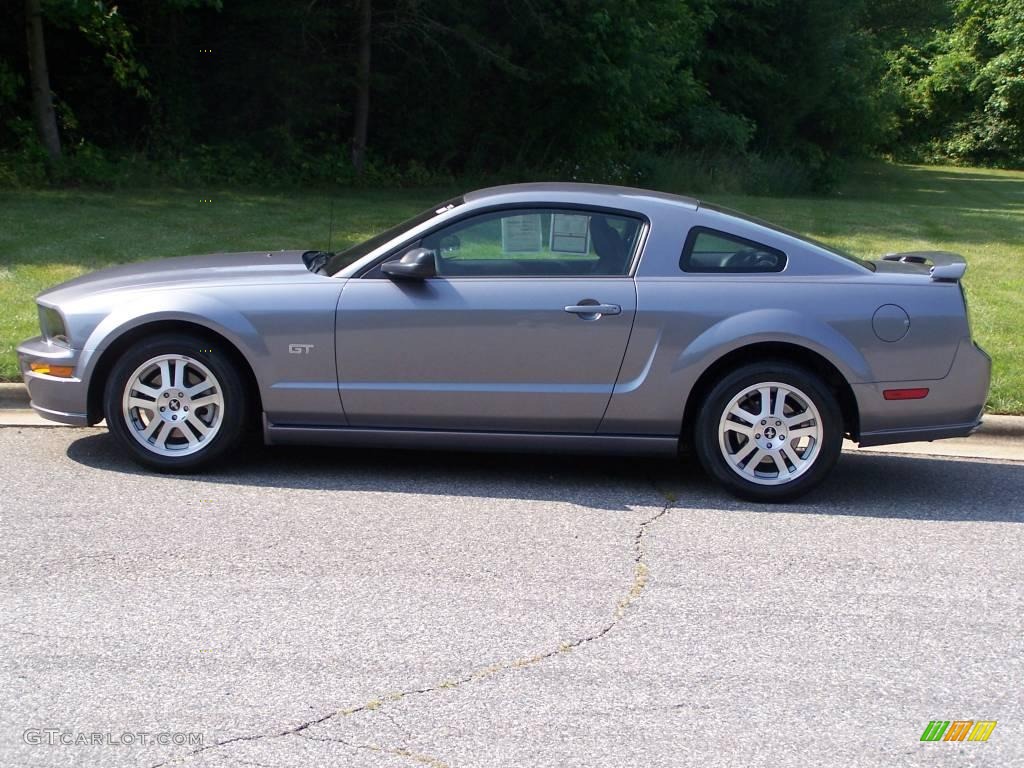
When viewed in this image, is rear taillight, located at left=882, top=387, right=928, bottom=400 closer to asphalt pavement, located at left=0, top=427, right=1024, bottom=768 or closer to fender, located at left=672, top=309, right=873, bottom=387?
fender, located at left=672, top=309, right=873, bottom=387

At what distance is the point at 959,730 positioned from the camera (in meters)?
3.77

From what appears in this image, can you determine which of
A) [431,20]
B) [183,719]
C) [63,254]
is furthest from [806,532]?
[431,20]

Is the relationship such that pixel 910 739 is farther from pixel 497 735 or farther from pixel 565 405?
pixel 565 405

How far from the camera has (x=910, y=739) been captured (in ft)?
12.1

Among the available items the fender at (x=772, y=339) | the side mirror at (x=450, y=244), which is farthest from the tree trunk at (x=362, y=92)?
the fender at (x=772, y=339)

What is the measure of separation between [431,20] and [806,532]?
56.0 feet

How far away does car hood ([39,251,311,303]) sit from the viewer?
619cm

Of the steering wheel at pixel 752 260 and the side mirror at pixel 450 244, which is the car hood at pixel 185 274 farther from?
the steering wheel at pixel 752 260

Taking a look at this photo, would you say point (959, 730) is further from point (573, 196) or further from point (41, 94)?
point (41, 94)

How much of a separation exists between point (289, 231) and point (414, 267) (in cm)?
846

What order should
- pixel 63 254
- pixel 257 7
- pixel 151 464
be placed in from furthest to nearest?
pixel 257 7 → pixel 63 254 → pixel 151 464

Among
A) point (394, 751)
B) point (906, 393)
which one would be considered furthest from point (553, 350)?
point (394, 751)

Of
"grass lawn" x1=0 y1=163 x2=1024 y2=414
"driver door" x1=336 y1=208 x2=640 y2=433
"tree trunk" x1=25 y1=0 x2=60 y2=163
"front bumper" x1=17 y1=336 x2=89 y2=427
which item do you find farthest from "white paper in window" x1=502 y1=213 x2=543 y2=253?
"tree trunk" x1=25 y1=0 x2=60 y2=163

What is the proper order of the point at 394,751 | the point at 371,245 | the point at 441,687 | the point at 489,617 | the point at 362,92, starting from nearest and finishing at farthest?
the point at 394,751 → the point at 441,687 → the point at 489,617 → the point at 371,245 → the point at 362,92
